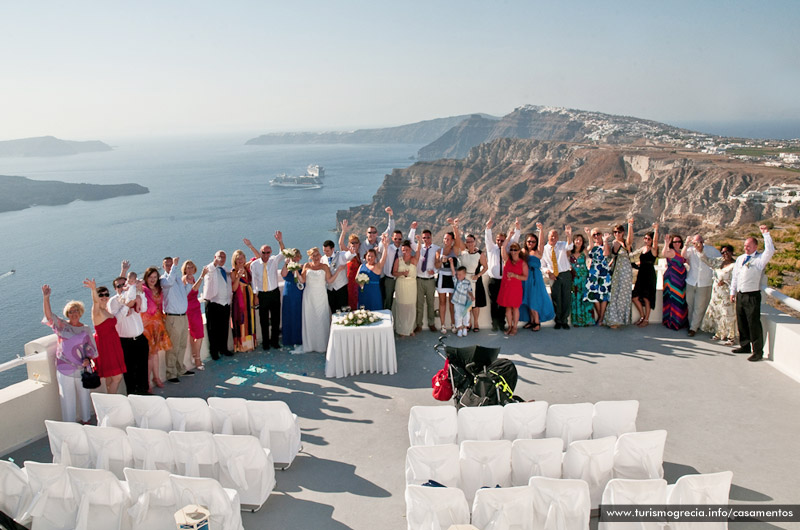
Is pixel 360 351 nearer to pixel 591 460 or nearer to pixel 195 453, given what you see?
pixel 195 453

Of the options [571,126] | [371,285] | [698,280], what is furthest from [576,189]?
[371,285]

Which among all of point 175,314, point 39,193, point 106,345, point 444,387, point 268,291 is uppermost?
point 268,291

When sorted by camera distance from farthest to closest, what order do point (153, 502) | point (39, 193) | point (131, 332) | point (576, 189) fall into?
point (39, 193) < point (576, 189) < point (131, 332) < point (153, 502)

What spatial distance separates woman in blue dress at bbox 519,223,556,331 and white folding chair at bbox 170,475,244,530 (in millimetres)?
6068

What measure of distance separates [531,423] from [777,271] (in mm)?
14012

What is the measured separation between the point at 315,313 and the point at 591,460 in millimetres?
4954

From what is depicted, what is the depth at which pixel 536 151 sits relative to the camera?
12081 cm

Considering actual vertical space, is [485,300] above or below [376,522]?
above

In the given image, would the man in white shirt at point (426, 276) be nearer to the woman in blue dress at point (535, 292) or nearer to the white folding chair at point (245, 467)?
the woman in blue dress at point (535, 292)

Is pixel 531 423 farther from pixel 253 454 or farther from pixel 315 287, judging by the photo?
pixel 315 287

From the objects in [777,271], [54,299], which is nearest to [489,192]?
[54,299]

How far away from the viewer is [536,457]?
15.2ft

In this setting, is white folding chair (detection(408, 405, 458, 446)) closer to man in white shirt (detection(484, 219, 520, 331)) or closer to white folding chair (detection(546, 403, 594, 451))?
white folding chair (detection(546, 403, 594, 451))

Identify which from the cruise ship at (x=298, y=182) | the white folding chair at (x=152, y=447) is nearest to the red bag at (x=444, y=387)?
the white folding chair at (x=152, y=447)
